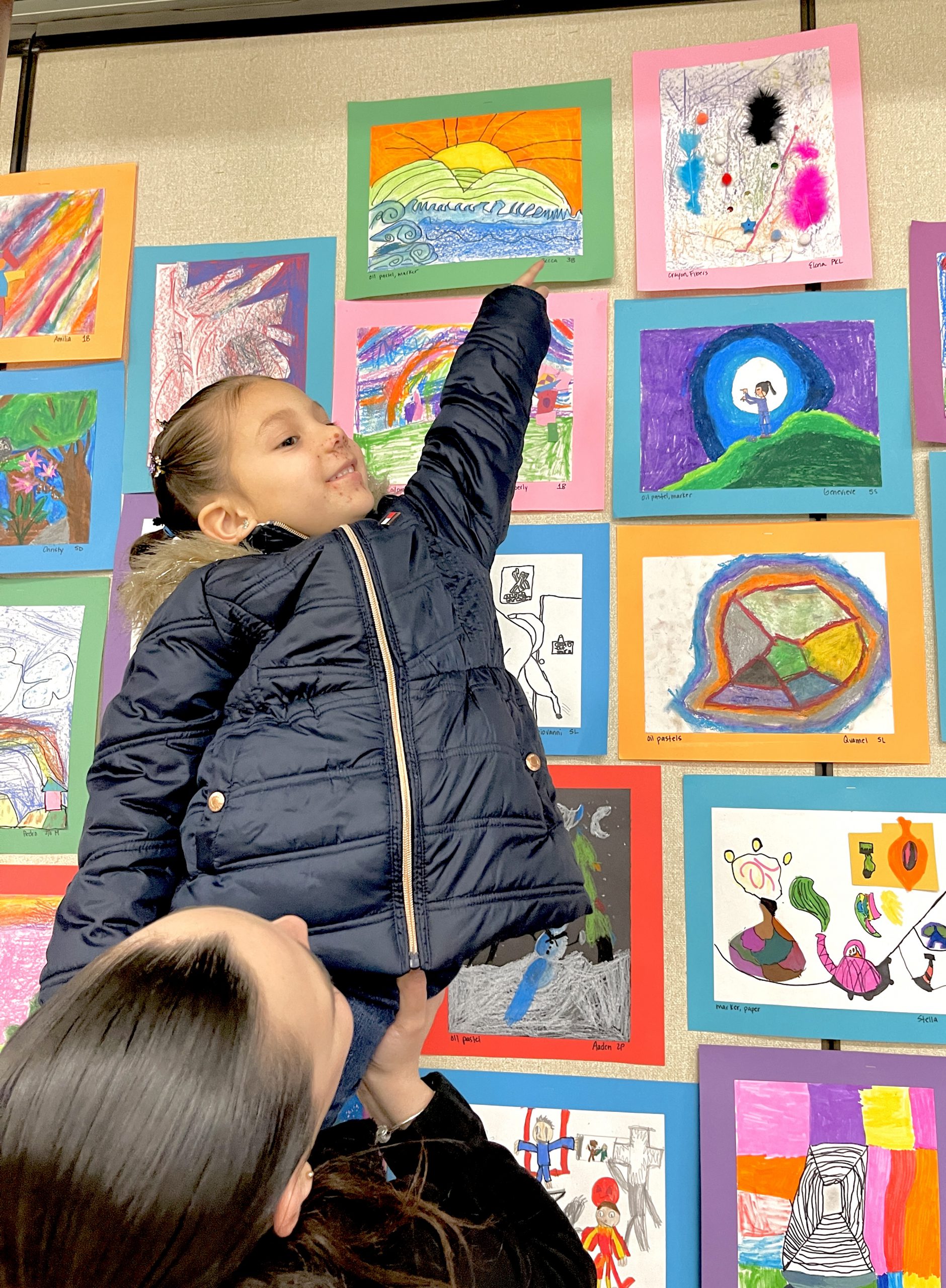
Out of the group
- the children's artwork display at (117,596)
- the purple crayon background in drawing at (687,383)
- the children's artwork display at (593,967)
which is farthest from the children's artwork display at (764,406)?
the children's artwork display at (117,596)

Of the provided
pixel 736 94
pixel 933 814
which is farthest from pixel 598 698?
pixel 736 94

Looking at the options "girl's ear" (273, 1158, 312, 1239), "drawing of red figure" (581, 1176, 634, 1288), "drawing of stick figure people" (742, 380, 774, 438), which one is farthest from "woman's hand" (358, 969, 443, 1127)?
"drawing of stick figure people" (742, 380, 774, 438)

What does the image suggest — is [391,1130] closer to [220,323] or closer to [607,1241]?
[607,1241]

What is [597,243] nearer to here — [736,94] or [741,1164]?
[736,94]

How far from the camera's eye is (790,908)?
1.05 meters

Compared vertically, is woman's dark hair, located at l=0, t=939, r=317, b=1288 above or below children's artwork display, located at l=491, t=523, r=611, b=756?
below

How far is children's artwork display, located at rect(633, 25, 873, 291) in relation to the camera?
1126 millimetres

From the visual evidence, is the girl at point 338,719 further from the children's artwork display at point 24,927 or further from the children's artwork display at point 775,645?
the children's artwork display at point 24,927

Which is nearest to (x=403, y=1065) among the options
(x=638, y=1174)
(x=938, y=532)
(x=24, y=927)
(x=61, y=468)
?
(x=638, y=1174)

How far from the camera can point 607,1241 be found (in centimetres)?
103

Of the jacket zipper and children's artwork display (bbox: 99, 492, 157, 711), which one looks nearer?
the jacket zipper

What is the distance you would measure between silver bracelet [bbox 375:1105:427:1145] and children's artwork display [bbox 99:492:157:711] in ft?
2.14

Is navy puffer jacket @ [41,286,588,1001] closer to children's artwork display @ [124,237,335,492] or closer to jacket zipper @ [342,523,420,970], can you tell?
jacket zipper @ [342,523,420,970]

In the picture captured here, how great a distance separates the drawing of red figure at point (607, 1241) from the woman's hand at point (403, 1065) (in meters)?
0.38
